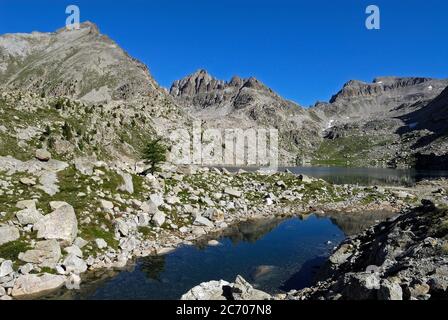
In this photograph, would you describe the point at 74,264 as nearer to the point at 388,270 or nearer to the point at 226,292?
the point at 226,292

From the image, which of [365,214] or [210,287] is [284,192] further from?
[210,287]

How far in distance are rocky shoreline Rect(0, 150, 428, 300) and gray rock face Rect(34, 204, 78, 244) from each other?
8 cm

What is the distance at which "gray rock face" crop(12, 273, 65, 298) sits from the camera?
75.4 feet

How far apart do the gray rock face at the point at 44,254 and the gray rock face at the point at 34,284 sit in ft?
5.44

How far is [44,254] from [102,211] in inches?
371

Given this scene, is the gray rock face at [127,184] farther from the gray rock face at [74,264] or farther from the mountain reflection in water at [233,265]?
the gray rock face at [74,264]

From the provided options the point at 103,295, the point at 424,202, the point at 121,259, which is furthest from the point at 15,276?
the point at 424,202

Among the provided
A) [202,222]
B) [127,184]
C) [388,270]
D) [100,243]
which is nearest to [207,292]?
[388,270]

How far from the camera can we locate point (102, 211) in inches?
1400

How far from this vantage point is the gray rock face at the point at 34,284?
23.0 metres

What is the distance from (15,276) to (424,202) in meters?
32.1

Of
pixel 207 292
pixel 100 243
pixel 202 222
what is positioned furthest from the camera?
pixel 202 222

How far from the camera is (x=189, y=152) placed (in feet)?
553

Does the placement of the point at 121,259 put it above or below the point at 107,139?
below
